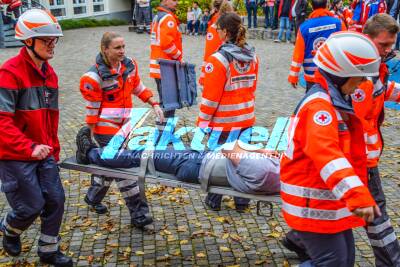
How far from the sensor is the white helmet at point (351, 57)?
294cm

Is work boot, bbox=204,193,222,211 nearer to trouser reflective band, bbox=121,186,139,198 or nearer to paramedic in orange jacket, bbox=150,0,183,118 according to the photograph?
trouser reflective band, bbox=121,186,139,198

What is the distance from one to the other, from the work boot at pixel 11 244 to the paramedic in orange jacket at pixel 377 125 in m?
2.91

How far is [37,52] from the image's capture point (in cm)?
412

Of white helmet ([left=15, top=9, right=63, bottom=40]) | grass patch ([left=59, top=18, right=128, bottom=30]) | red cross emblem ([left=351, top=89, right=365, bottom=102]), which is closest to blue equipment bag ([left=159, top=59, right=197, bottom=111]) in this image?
white helmet ([left=15, top=9, right=63, bottom=40])

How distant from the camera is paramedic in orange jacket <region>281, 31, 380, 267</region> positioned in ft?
9.40

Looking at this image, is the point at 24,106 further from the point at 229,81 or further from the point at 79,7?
the point at 79,7

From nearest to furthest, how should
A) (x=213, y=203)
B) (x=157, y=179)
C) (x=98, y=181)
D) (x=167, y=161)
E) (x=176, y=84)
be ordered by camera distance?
(x=157, y=179), (x=167, y=161), (x=98, y=181), (x=213, y=203), (x=176, y=84)

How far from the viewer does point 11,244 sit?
15.0ft

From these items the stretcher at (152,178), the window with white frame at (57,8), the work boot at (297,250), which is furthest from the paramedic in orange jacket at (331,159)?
the window with white frame at (57,8)

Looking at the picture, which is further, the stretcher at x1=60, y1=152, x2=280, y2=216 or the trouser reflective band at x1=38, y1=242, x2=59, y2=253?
the trouser reflective band at x1=38, y1=242, x2=59, y2=253

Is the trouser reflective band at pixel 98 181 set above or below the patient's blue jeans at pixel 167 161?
below

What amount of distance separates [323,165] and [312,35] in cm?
469

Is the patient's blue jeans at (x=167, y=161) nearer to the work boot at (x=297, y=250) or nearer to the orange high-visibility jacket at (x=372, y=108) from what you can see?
the work boot at (x=297, y=250)

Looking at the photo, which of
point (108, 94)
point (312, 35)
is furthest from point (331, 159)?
point (312, 35)
